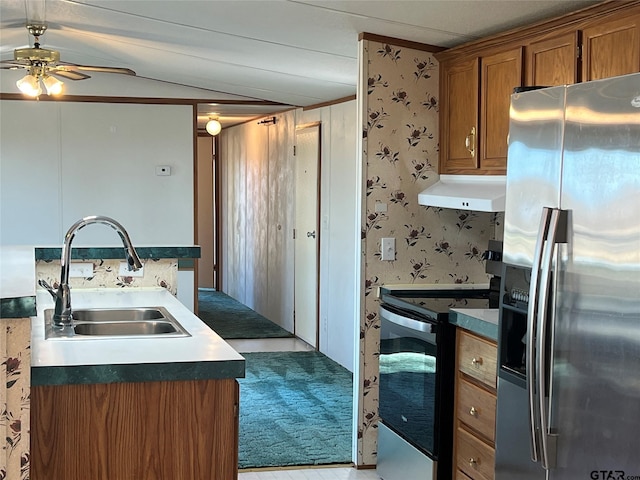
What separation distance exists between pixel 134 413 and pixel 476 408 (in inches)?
58.2

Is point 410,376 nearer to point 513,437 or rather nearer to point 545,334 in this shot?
point 513,437

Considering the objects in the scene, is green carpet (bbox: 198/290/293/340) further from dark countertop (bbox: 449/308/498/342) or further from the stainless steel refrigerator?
the stainless steel refrigerator

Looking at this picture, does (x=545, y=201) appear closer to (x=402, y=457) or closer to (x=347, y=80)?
(x=402, y=457)

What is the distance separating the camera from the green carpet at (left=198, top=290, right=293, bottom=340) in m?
8.02

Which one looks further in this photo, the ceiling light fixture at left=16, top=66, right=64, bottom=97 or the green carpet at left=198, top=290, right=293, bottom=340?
the green carpet at left=198, top=290, right=293, bottom=340

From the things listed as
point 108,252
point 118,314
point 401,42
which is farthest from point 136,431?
point 401,42

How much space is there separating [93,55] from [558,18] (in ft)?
14.1

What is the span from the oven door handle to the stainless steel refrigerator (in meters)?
0.84

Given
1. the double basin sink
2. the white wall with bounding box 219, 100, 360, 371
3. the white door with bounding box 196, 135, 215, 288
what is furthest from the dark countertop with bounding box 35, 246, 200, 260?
the white door with bounding box 196, 135, 215, 288

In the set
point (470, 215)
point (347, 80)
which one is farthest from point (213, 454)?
point (347, 80)

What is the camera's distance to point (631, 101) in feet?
7.11

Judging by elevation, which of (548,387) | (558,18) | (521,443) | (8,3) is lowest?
(521,443)

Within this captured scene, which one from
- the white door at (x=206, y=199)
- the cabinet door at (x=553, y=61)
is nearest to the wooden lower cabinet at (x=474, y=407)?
the cabinet door at (x=553, y=61)

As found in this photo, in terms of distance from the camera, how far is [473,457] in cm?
333
